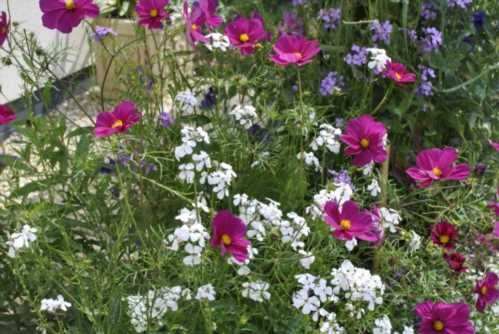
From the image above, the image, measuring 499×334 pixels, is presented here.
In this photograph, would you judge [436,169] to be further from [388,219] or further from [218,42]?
[218,42]

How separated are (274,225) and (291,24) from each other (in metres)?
0.91

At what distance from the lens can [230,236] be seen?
139 centimetres

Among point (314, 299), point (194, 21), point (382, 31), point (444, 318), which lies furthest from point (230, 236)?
point (382, 31)

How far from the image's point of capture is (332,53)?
232cm

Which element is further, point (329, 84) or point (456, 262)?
point (329, 84)

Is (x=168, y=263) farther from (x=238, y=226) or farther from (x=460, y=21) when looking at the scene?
(x=460, y=21)

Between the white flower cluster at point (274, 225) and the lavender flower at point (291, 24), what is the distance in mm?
841

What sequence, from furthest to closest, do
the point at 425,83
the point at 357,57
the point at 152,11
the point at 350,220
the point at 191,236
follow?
the point at 425,83 → the point at 357,57 → the point at 152,11 → the point at 350,220 → the point at 191,236

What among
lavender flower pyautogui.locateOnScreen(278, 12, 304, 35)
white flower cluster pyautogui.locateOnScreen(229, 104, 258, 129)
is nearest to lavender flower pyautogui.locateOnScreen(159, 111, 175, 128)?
white flower cluster pyautogui.locateOnScreen(229, 104, 258, 129)

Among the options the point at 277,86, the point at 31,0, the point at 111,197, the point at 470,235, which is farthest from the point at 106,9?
the point at 470,235

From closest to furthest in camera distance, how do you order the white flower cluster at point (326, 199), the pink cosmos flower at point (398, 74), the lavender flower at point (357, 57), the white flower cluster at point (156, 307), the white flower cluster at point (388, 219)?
1. the white flower cluster at point (156, 307)
2. the white flower cluster at point (326, 199)
3. the white flower cluster at point (388, 219)
4. the pink cosmos flower at point (398, 74)
5. the lavender flower at point (357, 57)

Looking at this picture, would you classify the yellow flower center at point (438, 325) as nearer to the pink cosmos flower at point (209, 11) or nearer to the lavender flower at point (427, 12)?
the pink cosmos flower at point (209, 11)

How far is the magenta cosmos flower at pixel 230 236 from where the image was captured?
1372 millimetres

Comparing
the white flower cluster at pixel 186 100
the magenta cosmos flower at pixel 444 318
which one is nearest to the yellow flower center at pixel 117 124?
the white flower cluster at pixel 186 100
